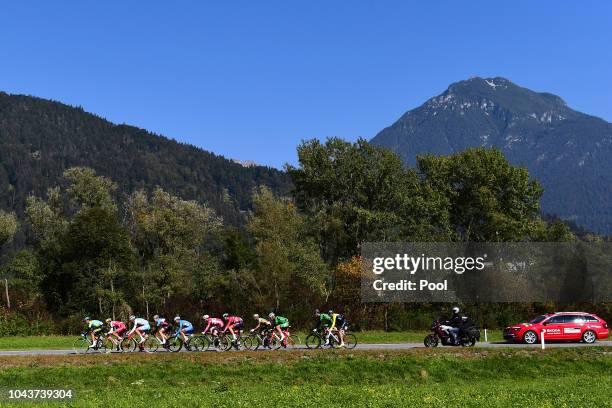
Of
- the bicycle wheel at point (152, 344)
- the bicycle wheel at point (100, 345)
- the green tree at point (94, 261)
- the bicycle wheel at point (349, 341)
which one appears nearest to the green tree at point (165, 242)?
the green tree at point (94, 261)

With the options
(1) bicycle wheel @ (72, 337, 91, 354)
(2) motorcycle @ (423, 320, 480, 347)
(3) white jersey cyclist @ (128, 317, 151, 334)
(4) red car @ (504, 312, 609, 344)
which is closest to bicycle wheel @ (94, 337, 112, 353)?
(1) bicycle wheel @ (72, 337, 91, 354)

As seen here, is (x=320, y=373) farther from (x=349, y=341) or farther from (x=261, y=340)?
(x=349, y=341)

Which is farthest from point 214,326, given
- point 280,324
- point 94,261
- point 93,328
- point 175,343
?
point 94,261

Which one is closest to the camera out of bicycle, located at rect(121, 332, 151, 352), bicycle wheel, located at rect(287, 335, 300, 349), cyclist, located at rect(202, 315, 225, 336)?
bicycle, located at rect(121, 332, 151, 352)

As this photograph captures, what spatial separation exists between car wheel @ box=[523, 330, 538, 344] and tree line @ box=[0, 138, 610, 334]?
15.7m

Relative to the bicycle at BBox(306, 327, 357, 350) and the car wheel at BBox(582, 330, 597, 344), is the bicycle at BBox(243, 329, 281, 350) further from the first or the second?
the car wheel at BBox(582, 330, 597, 344)

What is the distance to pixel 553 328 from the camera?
37.9 metres

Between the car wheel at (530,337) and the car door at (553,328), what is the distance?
64 cm

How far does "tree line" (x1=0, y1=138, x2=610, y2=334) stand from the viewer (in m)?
57.1

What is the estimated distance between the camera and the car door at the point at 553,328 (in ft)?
124

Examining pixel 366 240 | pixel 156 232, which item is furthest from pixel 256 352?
pixel 156 232

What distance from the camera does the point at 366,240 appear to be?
2454 inches

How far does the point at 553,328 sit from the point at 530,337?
1.44m

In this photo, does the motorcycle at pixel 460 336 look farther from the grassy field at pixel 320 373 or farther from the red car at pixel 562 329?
the red car at pixel 562 329
